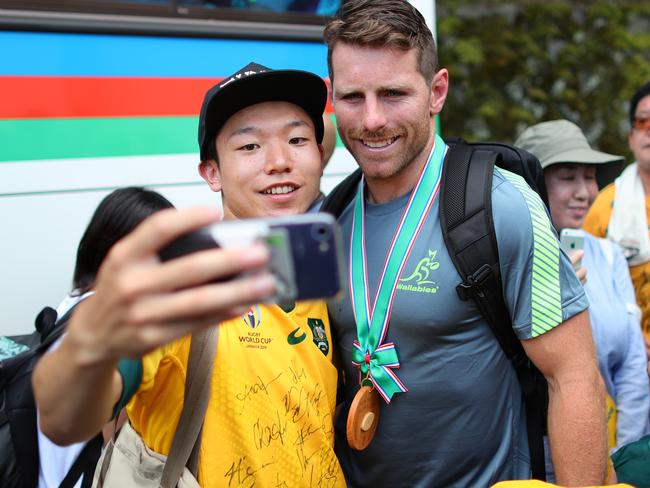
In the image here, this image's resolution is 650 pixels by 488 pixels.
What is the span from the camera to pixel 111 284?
1.09 metres

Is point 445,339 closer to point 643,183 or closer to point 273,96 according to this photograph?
point 273,96

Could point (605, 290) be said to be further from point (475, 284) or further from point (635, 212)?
point (475, 284)

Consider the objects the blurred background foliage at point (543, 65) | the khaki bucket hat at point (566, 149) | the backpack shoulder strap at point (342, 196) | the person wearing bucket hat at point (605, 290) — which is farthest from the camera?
the blurred background foliage at point (543, 65)

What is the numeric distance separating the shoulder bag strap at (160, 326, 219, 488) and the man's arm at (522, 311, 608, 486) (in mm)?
945

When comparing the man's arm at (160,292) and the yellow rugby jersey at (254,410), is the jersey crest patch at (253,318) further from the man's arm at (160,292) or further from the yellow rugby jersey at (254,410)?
the man's arm at (160,292)

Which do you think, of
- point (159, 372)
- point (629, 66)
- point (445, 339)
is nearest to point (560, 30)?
point (629, 66)

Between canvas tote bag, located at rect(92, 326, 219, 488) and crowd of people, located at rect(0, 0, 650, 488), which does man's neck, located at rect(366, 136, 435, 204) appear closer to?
crowd of people, located at rect(0, 0, 650, 488)

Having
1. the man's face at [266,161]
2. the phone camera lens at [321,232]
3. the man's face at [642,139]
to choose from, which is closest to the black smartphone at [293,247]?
the phone camera lens at [321,232]

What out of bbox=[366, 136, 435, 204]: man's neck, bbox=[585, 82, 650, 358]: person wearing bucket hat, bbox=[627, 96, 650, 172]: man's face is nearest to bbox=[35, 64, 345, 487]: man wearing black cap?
bbox=[366, 136, 435, 204]: man's neck

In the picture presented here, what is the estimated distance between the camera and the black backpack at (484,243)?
7.14 feet

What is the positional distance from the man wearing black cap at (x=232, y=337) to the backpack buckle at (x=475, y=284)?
0.45 m

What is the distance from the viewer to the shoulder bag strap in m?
1.86

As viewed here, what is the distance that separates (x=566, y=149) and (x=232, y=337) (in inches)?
90.7

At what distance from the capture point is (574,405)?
7.02ft
